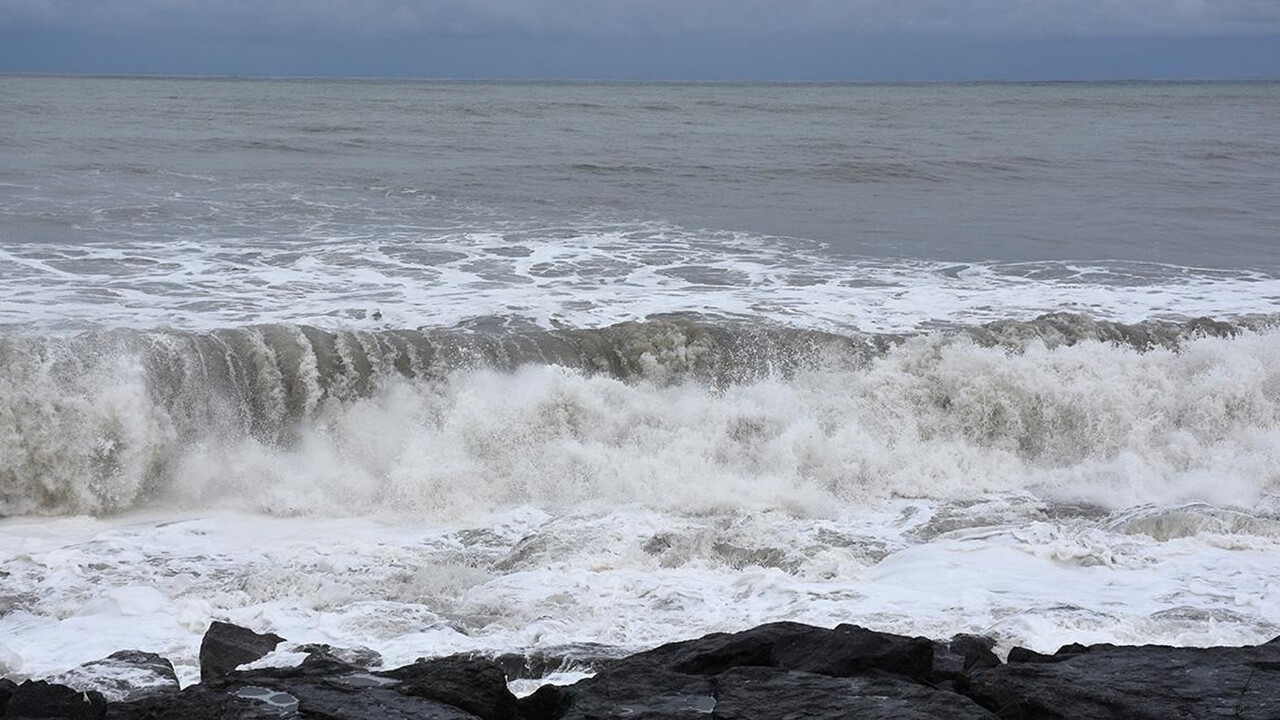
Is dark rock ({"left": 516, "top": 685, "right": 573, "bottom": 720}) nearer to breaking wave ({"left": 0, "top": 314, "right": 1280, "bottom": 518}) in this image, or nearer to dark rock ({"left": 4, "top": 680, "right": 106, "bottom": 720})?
dark rock ({"left": 4, "top": 680, "right": 106, "bottom": 720})

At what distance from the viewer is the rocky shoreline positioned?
546cm

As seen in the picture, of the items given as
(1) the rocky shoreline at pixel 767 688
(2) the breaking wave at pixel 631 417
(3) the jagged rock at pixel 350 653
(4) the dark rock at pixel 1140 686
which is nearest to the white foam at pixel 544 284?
(2) the breaking wave at pixel 631 417

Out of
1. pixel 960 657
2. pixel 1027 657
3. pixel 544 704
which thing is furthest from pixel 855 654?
pixel 544 704

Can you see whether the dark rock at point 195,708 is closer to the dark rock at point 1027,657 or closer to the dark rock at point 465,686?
the dark rock at point 465,686

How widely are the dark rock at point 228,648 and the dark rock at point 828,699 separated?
2472mm

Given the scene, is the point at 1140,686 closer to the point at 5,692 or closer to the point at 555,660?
the point at 555,660

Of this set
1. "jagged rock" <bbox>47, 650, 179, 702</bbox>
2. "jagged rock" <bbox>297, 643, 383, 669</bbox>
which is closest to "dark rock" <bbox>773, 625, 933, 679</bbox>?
"jagged rock" <bbox>297, 643, 383, 669</bbox>

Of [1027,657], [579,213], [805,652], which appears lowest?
[1027,657]

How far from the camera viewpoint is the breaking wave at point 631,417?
10.7 m

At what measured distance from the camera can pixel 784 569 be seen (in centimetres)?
883

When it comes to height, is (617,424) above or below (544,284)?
below

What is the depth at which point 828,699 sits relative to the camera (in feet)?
18.1

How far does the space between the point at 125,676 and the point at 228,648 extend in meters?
0.49

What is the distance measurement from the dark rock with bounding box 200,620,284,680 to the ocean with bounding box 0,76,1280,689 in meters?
0.28
